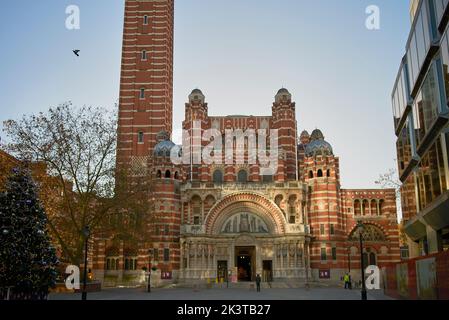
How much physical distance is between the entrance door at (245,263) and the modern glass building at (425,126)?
1911cm

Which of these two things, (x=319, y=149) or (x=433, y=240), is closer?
(x=433, y=240)

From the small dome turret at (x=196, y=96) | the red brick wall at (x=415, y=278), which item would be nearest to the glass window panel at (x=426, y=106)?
the red brick wall at (x=415, y=278)

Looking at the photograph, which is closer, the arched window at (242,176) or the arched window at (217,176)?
the arched window at (217,176)

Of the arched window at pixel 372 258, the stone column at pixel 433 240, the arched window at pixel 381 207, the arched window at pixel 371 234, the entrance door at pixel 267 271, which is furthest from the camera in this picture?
the arched window at pixel 381 207

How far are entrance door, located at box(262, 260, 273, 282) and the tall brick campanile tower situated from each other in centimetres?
1969

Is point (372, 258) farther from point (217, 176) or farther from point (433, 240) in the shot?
point (433, 240)

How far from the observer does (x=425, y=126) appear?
3183cm

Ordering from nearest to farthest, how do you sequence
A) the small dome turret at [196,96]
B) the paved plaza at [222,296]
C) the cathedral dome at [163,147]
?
the paved plaza at [222,296] < the cathedral dome at [163,147] < the small dome turret at [196,96]

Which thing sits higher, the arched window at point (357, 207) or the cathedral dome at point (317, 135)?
the cathedral dome at point (317, 135)

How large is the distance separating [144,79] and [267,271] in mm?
29702

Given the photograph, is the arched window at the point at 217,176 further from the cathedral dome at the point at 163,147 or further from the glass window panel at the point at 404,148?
the glass window panel at the point at 404,148

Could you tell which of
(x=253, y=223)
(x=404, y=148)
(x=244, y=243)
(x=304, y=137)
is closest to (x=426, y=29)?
(x=404, y=148)

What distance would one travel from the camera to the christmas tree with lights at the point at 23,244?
23.1 metres

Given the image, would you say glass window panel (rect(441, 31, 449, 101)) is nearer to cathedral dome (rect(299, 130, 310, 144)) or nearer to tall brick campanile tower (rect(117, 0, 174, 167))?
tall brick campanile tower (rect(117, 0, 174, 167))
